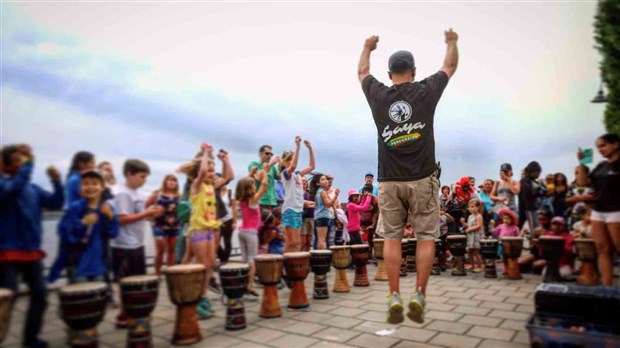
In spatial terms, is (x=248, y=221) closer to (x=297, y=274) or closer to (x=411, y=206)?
(x=297, y=274)

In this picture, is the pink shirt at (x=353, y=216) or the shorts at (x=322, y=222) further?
the pink shirt at (x=353, y=216)

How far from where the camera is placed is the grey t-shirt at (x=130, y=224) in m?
2.29

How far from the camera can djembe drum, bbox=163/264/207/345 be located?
2715 millimetres

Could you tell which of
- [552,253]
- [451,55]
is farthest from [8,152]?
[552,253]

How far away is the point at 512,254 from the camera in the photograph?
225 inches

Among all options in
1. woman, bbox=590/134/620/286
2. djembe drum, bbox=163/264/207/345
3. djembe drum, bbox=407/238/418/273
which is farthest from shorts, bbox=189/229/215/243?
djembe drum, bbox=407/238/418/273

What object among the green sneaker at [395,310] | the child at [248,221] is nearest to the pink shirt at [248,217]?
the child at [248,221]

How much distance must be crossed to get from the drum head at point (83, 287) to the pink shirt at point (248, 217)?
2261mm

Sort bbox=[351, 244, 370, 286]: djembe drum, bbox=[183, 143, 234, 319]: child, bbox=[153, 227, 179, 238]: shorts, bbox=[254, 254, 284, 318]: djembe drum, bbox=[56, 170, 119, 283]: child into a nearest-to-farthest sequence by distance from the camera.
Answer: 1. bbox=[56, 170, 119, 283]: child
2. bbox=[153, 227, 179, 238]: shorts
3. bbox=[183, 143, 234, 319]: child
4. bbox=[254, 254, 284, 318]: djembe drum
5. bbox=[351, 244, 370, 286]: djembe drum

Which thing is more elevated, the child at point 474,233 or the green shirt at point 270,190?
the green shirt at point 270,190

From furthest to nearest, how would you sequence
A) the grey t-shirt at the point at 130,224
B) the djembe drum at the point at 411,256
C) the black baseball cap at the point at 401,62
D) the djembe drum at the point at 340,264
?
the djembe drum at the point at 411,256 → the djembe drum at the point at 340,264 → the black baseball cap at the point at 401,62 → the grey t-shirt at the point at 130,224

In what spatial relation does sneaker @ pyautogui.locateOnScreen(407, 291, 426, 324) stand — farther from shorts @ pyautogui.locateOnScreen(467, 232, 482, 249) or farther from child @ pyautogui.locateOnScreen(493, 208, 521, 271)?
shorts @ pyautogui.locateOnScreen(467, 232, 482, 249)

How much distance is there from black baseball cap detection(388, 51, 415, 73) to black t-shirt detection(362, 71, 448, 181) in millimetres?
A: 169

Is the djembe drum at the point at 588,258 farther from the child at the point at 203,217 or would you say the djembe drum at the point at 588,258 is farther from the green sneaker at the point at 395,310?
the child at the point at 203,217
